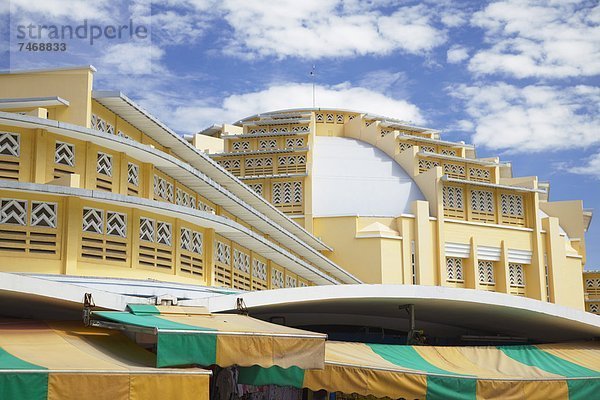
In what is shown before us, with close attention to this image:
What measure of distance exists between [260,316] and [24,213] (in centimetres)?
509

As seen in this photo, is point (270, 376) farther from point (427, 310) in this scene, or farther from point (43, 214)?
point (427, 310)

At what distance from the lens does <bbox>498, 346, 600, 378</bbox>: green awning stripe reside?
16.3 meters

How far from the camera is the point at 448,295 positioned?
16328 millimetres

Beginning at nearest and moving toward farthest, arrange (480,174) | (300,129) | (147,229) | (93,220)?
(93,220) → (147,229) → (300,129) → (480,174)

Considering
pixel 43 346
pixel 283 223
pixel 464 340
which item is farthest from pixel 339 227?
pixel 43 346

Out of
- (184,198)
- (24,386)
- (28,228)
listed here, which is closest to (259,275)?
(184,198)

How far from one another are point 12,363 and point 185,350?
227 centimetres

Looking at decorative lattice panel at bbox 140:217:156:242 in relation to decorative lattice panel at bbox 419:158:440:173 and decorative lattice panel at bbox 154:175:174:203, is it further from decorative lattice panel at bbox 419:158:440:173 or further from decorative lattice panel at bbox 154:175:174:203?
decorative lattice panel at bbox 419:158:440:173

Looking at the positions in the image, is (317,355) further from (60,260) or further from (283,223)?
(283,223)

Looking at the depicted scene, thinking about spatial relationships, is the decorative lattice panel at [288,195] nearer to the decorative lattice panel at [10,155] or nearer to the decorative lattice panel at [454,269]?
the decorative lattice panel at [454,269]

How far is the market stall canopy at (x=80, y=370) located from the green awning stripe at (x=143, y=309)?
51 cm

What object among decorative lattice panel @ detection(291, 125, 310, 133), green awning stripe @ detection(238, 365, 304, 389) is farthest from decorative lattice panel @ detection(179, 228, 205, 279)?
decorative lattice panel @ detection(291, 125, 310, 133)

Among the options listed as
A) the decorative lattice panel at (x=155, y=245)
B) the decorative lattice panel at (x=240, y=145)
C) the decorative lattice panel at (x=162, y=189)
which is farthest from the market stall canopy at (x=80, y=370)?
the decorative lattice panel at (x=240, y=145)

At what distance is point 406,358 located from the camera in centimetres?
1546
